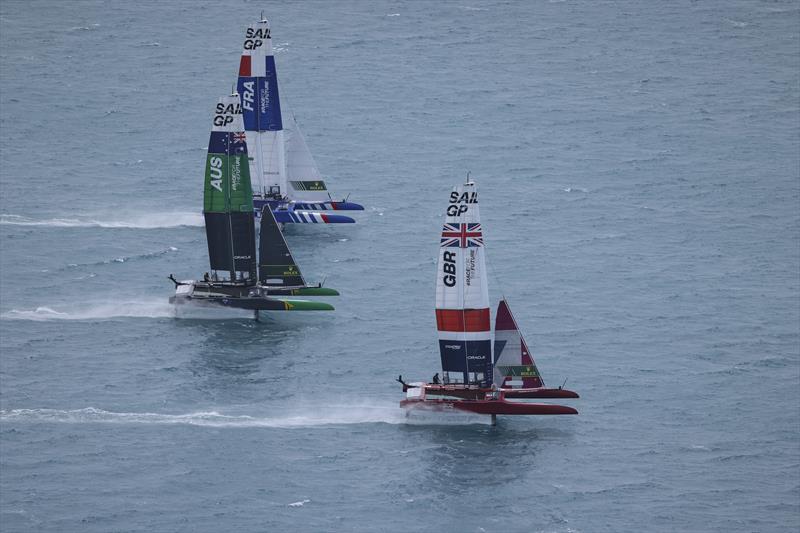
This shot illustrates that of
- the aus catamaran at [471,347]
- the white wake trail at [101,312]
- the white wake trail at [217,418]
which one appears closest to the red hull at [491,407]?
the aus catamaran at [471,347]

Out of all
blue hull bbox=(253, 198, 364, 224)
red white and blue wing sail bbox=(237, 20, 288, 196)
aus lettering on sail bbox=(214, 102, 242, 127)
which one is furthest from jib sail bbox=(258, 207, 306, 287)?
red white and blue wing sail bbox=(237, 20, 288, 196)

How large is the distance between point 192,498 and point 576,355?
37421mm

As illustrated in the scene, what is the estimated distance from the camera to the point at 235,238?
152 meters

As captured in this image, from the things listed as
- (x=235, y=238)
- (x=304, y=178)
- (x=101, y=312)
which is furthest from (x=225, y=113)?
(x=304, y=178)

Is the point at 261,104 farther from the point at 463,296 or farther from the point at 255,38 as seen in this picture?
the point at 463,296

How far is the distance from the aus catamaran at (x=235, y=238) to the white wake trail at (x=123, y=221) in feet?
69.2

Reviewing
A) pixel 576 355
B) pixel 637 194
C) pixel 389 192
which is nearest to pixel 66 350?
pixel 576 355

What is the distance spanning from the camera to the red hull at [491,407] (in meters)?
126

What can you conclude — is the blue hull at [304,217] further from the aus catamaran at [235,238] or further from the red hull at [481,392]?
the red hull at [481,392]

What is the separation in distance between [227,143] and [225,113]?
8.25 ft

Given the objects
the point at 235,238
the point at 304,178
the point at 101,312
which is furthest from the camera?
the point at 304,178

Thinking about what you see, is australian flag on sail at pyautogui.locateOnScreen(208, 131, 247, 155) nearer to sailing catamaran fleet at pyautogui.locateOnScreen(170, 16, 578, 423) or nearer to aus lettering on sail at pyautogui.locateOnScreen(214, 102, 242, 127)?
sailing catamaran fleet at pyautogui.locateOnScreen(170, 16, 578, 423)

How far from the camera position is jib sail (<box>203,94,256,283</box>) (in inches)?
5999

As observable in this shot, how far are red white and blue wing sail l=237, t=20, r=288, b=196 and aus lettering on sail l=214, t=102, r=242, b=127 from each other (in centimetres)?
2133
